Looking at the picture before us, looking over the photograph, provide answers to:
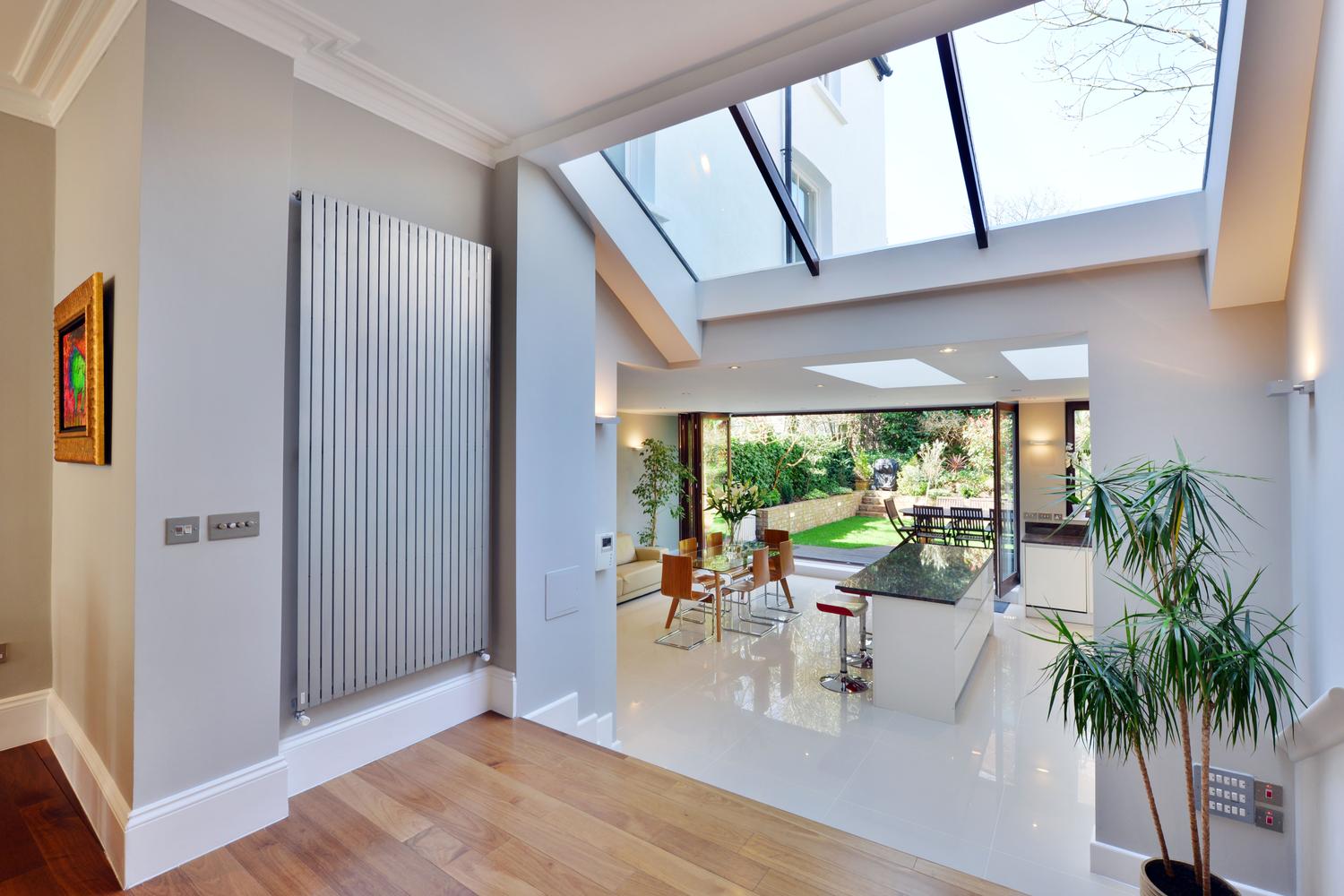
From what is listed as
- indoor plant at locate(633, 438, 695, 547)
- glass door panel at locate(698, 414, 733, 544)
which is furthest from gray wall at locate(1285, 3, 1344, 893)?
glass door panel at locate(698, 414, 733, 544)

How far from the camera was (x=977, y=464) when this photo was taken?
10430 mm

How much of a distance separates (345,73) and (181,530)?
5.85 feet

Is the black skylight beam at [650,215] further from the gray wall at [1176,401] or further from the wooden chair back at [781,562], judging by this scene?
the wooden chair back at [781,562]

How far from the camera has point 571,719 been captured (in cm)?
313

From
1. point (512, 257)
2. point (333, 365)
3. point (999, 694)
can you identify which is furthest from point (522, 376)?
point (999, 694)

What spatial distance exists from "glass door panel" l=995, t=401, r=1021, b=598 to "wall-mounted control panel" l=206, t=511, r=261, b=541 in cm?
842

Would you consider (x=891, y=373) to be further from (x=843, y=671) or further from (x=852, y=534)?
(x=852, y=534)

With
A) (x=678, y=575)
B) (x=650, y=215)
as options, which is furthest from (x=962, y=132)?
(x=678, y=575)

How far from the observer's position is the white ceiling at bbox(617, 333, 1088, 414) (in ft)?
13.1

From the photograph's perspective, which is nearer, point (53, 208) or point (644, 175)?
point (53, 208)

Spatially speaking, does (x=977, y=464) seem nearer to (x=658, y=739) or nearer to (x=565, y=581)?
(x=658, y=739)

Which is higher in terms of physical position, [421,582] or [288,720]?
[421,582]

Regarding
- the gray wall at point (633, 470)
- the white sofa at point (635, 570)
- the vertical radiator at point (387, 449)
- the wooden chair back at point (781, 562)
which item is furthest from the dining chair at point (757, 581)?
the vertical radiator at point (387, 449)

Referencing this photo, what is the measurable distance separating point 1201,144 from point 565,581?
11.3 ft
